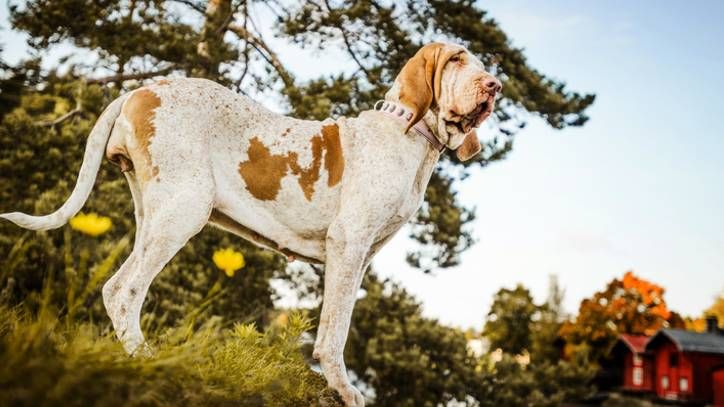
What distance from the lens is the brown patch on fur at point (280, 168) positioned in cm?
388

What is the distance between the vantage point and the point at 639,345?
32.0m

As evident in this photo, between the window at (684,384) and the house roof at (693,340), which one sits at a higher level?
the house roof at (693,340)

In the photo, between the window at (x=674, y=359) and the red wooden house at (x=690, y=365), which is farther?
the window at (x=674, y=359)

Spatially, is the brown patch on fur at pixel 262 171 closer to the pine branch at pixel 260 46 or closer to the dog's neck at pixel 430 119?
the dog's neck at pixel 430 119

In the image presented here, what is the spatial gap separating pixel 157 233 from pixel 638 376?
3305 centimetres

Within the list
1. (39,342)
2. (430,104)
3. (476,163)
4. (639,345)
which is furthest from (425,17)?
(639,345)

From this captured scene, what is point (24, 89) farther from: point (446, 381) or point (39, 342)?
point (39, 342)

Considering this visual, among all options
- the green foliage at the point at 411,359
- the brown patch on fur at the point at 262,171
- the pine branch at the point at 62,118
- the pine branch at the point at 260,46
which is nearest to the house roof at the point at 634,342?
the green foliage at the point at 411,359

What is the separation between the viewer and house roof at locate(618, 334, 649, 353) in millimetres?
31558

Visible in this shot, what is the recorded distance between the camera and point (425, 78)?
3990 mm

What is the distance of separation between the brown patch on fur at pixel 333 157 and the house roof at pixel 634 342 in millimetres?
31045

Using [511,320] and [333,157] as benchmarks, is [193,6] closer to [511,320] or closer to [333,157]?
[333,157]

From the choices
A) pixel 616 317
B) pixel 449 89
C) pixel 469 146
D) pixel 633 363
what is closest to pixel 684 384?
pixel 633 363

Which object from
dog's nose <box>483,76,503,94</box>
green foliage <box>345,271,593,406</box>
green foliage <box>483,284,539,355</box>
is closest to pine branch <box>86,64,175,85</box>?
green foliage <box>345,271,593,406</box>
